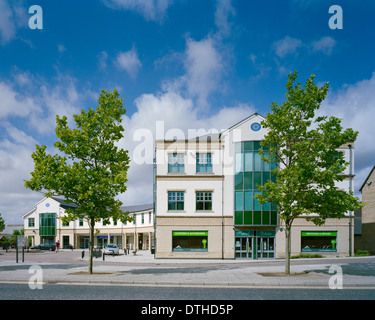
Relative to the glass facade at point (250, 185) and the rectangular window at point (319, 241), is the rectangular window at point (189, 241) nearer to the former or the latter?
the glass facade at point (250, 185)

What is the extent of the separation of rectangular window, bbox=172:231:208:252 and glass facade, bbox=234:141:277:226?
139 inches

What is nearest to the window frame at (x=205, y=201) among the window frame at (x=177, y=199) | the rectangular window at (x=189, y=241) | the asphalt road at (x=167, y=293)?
the window frame at (x=177, y=199)

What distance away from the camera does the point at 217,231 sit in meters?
31.7

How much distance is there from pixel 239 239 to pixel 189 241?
15.3 feet

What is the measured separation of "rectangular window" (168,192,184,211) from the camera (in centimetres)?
3219

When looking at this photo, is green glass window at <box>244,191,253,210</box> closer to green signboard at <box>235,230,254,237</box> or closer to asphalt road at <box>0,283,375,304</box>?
green signboard at <box>235,230,254,237</box>

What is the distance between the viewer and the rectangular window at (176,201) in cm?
3219

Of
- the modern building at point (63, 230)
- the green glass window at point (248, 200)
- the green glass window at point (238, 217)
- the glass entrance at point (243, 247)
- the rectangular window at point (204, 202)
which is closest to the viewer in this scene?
the green glass window at point (248, 200)

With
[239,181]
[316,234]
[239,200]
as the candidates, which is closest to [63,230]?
[239,200]

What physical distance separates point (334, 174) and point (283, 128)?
327cm

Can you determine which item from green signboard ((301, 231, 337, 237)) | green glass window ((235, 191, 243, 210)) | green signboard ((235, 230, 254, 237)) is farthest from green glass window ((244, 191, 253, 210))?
green signboard ((301, 231, 337, 237))

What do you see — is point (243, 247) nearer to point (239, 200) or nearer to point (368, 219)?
point (239, 200)

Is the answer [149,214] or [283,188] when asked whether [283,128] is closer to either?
[283,188]
